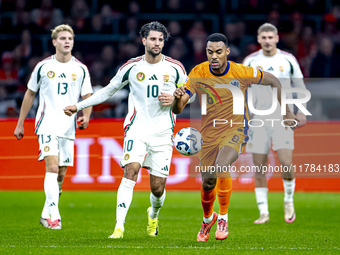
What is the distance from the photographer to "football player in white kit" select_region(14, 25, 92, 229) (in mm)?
7441

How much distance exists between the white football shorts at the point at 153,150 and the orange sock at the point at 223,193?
2.25 ft

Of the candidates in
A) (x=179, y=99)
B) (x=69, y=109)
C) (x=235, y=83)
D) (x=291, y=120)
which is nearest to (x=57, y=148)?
(x=69, y=109)

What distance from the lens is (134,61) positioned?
6.62m

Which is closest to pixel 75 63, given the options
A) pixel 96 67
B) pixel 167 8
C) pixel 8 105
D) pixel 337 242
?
pixel 337 242

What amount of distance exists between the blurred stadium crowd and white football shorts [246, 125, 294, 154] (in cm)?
631

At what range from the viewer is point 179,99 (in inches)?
240

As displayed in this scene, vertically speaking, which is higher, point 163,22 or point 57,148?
point 163,22

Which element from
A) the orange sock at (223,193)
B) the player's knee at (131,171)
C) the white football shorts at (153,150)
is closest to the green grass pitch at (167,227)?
the orange sock at (223,193)

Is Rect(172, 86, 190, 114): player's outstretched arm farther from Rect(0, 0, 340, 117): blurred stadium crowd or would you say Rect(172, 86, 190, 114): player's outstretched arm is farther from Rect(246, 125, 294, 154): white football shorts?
Rect(0, 0, 340, 117): blurred stadium crowd

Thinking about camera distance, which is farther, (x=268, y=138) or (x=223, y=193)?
(x=268, y=138)

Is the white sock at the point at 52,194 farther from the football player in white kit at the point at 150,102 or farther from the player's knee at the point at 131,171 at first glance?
the player's knee at the point at 131,171

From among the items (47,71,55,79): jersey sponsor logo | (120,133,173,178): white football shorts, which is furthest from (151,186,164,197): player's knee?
(47,71,55,79): jersey sponsor logo

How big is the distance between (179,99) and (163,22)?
10.2m

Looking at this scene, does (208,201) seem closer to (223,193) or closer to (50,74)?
(223,193)
